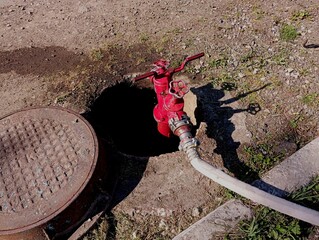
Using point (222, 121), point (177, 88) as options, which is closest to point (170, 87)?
point (177, 88)

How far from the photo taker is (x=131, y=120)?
10.8 feet

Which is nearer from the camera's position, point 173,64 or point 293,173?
point 293,173

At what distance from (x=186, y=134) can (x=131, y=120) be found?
1037mm

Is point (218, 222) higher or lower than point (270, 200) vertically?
lower

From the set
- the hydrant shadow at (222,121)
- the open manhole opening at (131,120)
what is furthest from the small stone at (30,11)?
the hydrant shadow at (222,121)

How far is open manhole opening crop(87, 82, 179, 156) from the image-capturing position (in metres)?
3.06

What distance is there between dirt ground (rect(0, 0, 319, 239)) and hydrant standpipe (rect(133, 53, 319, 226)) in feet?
0.73

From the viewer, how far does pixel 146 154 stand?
3.19 metres

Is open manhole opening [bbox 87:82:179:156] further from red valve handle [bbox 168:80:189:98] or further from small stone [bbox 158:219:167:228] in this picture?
small stone [bbox 158:219:167:228]

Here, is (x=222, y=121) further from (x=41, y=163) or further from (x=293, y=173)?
(x=41, y=163)

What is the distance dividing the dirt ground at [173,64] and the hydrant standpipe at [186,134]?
22cm

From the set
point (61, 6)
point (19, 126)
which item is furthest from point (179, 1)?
point (19, 126)

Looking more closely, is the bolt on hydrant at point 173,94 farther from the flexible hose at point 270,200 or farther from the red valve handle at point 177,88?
the flexible hose at point 270,200

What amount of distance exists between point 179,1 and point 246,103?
1.48 m
